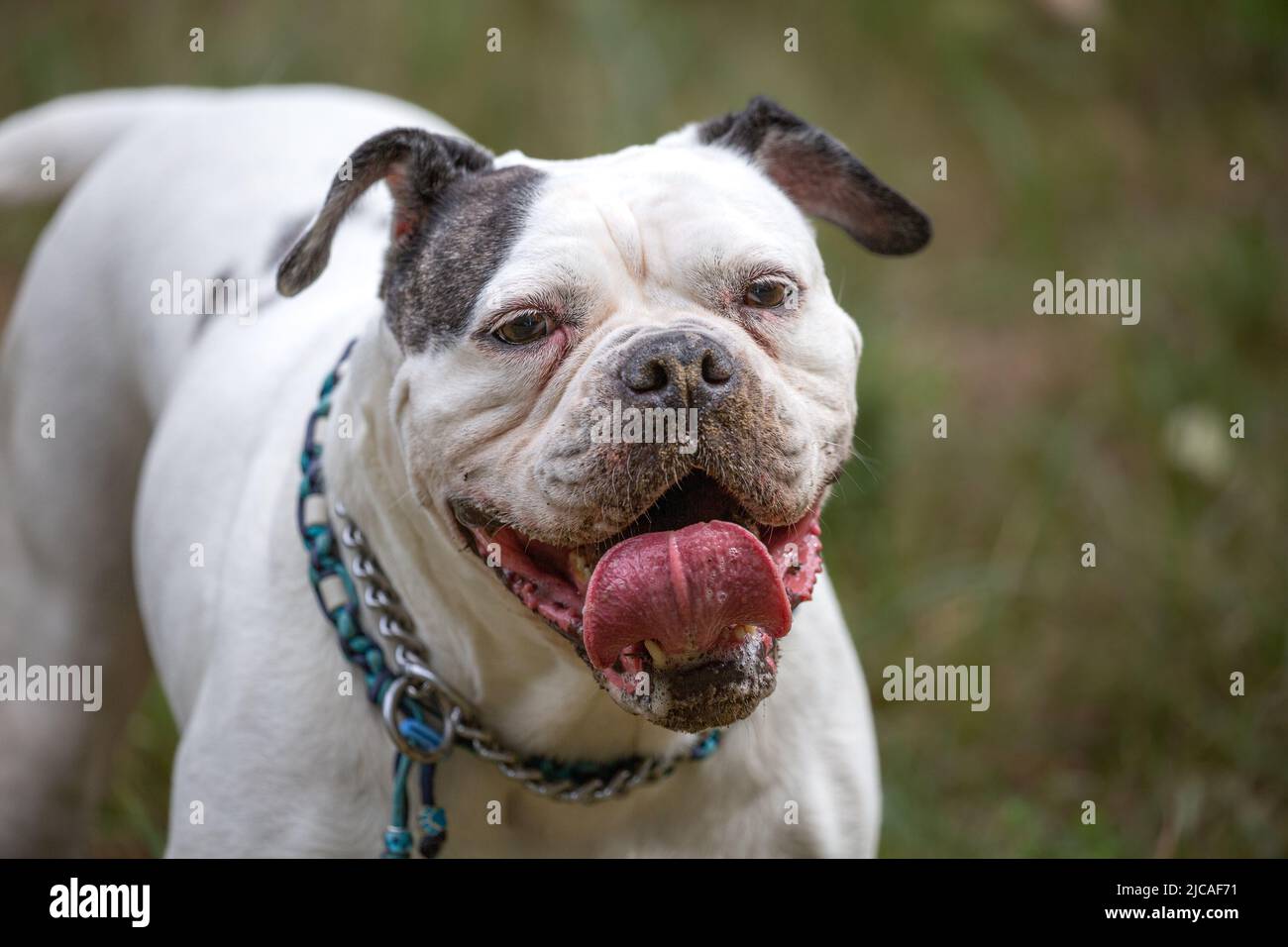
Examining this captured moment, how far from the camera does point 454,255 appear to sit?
7.51ft

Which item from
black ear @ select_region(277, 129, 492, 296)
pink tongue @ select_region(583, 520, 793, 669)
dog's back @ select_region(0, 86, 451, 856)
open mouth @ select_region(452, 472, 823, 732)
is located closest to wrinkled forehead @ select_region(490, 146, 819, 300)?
black ear @ select_region(277, 129, 492, 296)

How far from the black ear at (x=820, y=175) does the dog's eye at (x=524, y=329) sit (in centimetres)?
65

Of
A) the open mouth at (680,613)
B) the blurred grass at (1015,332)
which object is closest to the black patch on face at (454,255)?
the open mouth at (680,613)

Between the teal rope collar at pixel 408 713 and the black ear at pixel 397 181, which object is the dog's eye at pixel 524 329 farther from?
the teal rope collar at pixel 408 713

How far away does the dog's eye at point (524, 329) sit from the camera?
219cm

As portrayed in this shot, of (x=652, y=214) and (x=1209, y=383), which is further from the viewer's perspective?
(x=1209, y=383)

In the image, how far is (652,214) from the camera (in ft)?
7.45

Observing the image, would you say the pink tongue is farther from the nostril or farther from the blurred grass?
the blurred grass

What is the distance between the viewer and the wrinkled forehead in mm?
2195

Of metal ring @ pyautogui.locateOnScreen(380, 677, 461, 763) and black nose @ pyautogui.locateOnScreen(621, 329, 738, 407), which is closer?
black nose @ pyautogui.locateOnScreen(621, 329, 738, 407)

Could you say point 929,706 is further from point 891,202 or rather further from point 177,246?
point 177,246

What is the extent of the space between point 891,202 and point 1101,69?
4635 mm

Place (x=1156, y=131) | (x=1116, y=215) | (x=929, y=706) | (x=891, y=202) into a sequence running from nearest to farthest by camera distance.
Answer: (x=891, y=202) < (x=929, y=706) < (x=1116, y=215) < (x=1156, y=131)
